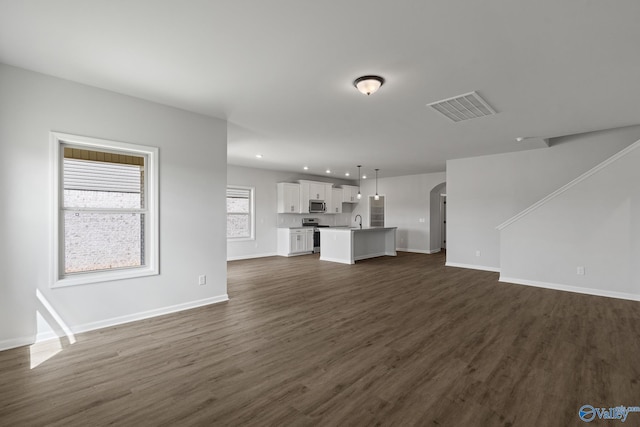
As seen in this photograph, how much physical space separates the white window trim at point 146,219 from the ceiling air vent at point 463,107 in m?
3.67

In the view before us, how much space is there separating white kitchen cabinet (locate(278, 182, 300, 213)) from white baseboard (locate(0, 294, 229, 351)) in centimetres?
495

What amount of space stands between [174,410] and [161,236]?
7.73 ft

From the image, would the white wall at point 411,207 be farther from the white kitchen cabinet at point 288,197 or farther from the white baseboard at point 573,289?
the white baseboard at point 573,289

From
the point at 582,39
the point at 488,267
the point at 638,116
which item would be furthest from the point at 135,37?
the point at 488,267

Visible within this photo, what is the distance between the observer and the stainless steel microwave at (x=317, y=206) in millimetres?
9906

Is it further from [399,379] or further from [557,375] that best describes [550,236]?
[399,379]

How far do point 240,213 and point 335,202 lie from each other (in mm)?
3573

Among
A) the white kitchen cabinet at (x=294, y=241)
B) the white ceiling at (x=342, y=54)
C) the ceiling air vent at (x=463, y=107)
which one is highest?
the white ceiling at (x=342, y=54)

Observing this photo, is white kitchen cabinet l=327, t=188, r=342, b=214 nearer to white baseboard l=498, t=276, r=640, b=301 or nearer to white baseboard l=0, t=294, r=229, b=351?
white baseboard l=498, t=276, r=640, b=301

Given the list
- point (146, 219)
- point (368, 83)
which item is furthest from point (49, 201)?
point (368, 83)

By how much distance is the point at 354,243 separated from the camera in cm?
809

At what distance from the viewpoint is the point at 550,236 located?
5.30m

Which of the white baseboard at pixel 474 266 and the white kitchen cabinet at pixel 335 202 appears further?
the white kitchen cabinet at pixel 335 202

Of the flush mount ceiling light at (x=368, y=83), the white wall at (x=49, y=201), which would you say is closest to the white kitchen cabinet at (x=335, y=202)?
the white wall at (x=49, y=201)
